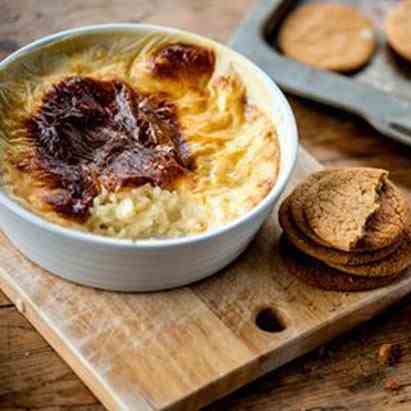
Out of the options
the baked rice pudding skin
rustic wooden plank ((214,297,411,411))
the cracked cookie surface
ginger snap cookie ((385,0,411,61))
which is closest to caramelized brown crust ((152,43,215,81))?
the baked rice pudding skin

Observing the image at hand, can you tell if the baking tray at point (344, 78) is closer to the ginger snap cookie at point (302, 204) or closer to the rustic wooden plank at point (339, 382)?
the ginger snap cookie at point (302, 204)

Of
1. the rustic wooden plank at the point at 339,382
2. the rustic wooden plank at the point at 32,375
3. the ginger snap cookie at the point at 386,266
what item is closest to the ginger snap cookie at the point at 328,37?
the ginger snap cookie at the point at 386,266

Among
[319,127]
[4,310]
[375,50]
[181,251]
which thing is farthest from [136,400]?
[375,50]

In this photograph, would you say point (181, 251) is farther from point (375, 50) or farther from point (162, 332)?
point (375, 50)

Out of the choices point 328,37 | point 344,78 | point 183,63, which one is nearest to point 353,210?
point 183,63

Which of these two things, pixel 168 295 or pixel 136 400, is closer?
pixel 136 400
